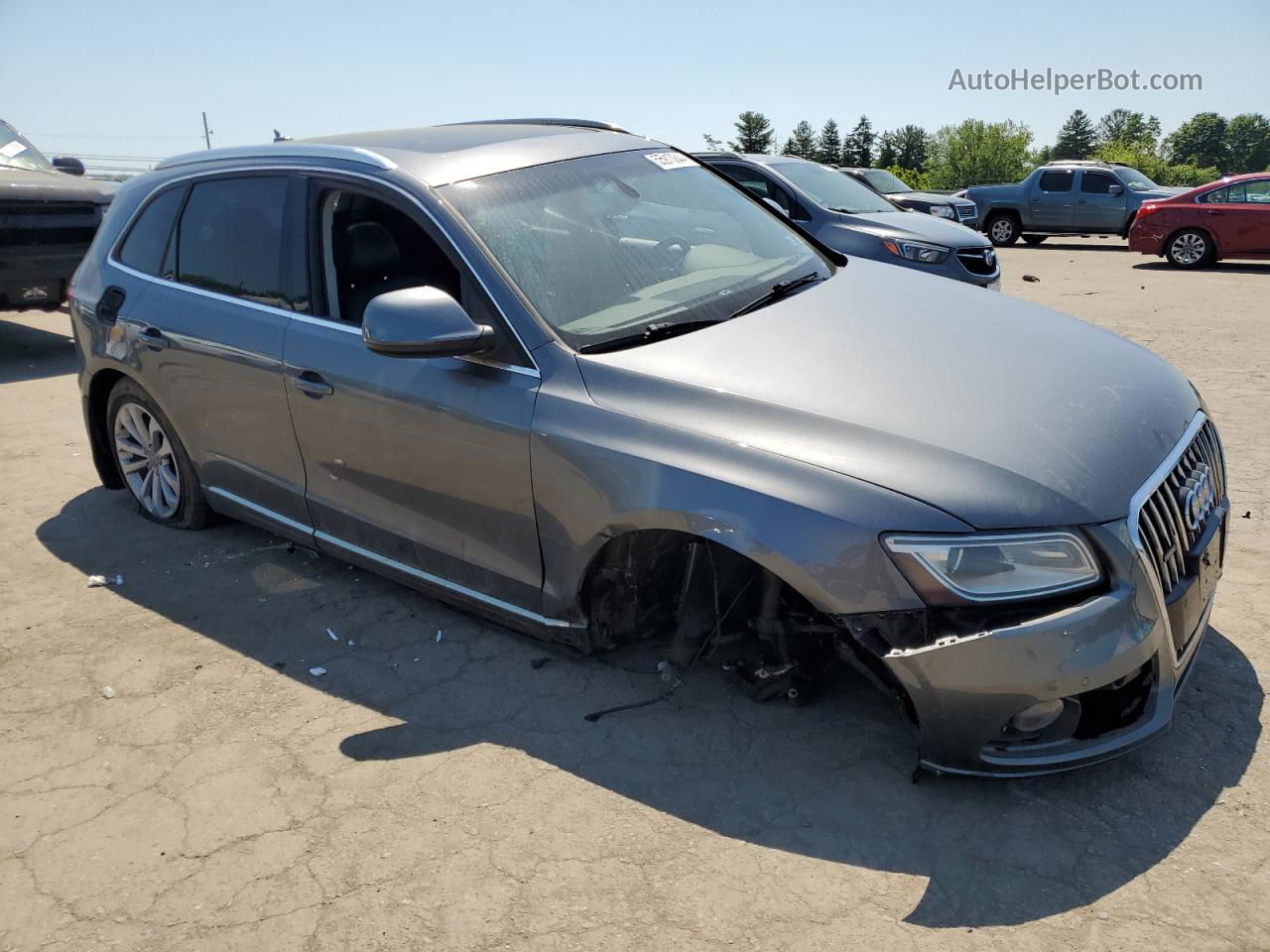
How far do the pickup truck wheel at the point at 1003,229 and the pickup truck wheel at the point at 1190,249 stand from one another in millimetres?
5242

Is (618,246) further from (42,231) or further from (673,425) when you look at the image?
(42,231)

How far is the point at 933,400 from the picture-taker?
3.03m

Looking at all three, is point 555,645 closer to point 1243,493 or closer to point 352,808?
point 352,808

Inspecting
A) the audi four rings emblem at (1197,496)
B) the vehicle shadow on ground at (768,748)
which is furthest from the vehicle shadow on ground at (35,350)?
the audi four rings emblem at (1197,496)

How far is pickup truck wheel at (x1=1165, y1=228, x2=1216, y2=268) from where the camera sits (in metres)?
16.0

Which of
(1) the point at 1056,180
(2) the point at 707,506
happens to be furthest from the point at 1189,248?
(2) the point at 707,506

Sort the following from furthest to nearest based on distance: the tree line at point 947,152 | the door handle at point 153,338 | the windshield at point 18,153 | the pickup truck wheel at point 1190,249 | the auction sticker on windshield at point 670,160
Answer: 1. the tree line at point 947,152
2. the pickup truck wheel at point 1190,249
3. the windshield at point 18,153
4. the door handle at point 153,338
5. the auction sticker on windshield at point 670,160

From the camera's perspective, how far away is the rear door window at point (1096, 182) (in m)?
20.5

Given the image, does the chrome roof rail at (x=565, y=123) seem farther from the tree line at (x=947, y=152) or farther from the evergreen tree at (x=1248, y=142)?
the evergreen tree at (x=1248, y=142)

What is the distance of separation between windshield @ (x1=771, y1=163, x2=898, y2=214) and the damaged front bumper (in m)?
8.12

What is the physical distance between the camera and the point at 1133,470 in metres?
2.90

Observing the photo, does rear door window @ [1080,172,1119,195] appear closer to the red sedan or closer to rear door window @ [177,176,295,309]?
the red sedan

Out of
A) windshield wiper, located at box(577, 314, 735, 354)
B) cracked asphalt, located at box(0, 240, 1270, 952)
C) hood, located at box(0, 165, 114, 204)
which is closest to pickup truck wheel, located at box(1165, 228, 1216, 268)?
cracked asphalt, located at box(0, 240, 1270, 952)

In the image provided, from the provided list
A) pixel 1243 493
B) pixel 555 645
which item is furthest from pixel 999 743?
pixel 1243 493
